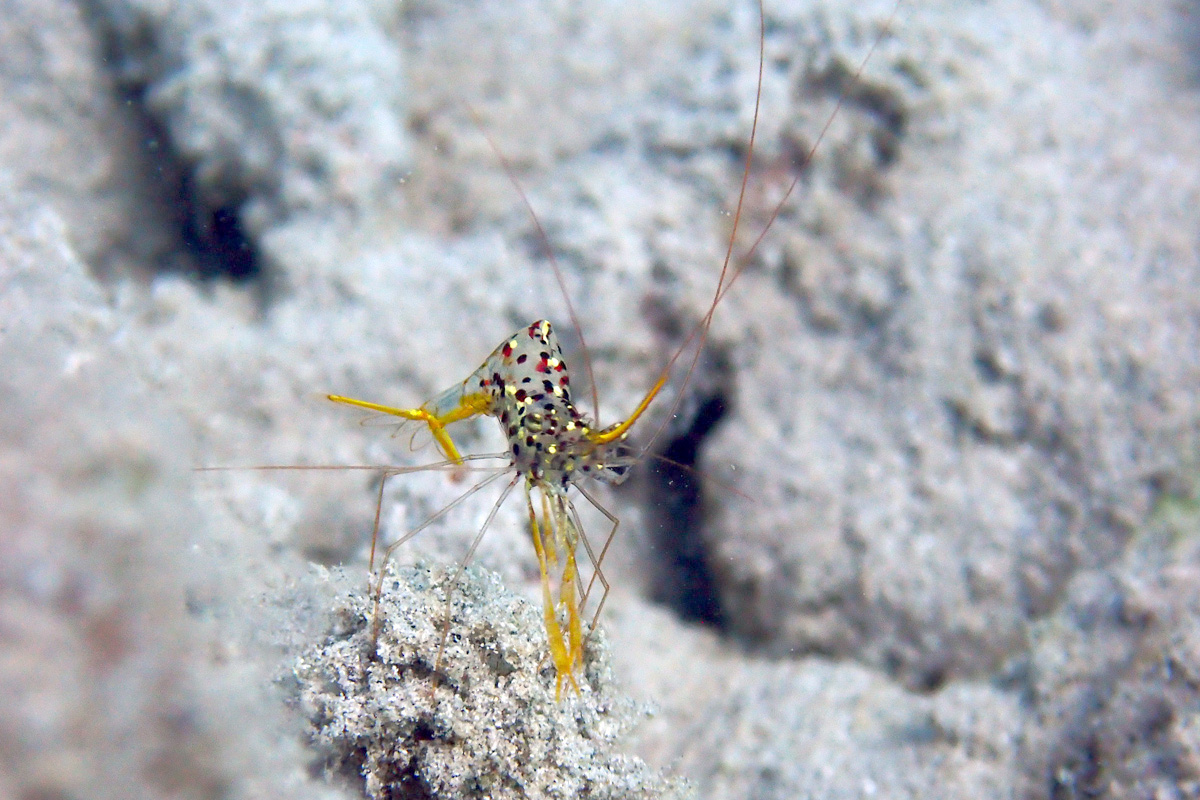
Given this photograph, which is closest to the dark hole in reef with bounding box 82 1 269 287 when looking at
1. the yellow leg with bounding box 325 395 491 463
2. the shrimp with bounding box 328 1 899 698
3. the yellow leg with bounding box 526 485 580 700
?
the yellow leg with bounding box 325 395 491 463

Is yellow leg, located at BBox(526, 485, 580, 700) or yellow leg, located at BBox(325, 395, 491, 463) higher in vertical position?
yellow leg, located at BBox(325, 395, 491, 463)

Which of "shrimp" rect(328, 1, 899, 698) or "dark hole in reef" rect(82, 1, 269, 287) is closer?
"shrimp" rect(328, 1, 899, 698)

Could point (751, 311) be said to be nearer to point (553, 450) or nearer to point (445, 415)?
point (445, 415)

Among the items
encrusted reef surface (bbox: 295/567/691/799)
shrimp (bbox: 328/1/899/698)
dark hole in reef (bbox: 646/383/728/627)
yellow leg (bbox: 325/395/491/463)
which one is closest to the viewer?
encrusted reef surface (bbox: 295/567/691/799)

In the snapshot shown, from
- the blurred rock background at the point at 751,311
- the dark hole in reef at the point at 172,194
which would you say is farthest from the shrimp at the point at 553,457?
the dark hole in reef at the point at 172,194

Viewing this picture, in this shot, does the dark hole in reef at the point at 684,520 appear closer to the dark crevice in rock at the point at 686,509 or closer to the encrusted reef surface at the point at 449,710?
the dark crevice in rock at the point at 686,509

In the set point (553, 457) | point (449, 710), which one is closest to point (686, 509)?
point (553, 457)

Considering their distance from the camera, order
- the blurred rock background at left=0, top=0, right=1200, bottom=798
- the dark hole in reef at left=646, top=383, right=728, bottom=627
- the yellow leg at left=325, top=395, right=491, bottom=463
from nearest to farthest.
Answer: the yellow leg at left=325, top=395, right=491, bottom=463 → the blurred rock background at left=0, top=0, right=1200, bottom=798 → the dark hole in reef at left=646, top=383, right=728, bottom=627

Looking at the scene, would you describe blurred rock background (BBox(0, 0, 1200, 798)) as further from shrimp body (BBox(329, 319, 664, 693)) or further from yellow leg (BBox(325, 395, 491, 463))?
shrimp body (BBox(329, 319, 664, 693))
